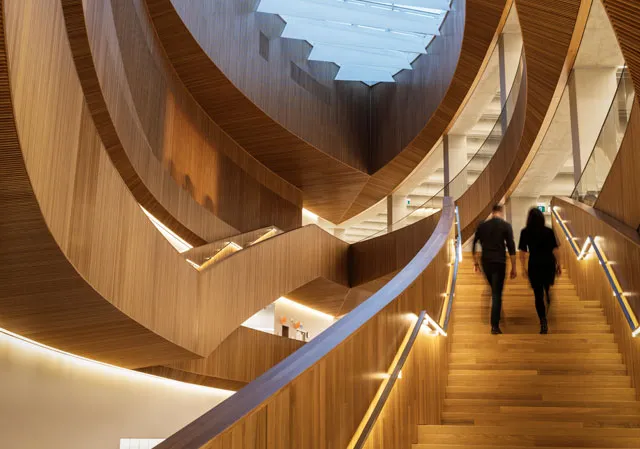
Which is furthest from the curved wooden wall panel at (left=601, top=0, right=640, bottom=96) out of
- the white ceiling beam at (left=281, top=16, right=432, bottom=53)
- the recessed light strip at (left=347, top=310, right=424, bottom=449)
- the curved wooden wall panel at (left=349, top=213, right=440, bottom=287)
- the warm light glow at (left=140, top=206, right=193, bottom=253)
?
the white ceiling beam at (left=281, top=16, right=432, bottom=53)

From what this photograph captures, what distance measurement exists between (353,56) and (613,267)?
11.8 m

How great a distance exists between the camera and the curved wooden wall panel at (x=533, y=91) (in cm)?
1015

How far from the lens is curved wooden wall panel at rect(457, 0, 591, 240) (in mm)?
10148

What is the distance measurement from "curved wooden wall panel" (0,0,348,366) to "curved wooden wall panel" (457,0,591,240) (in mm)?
5480

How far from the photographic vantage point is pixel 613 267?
7074mm

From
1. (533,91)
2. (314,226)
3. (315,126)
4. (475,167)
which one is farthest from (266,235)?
(533,91)

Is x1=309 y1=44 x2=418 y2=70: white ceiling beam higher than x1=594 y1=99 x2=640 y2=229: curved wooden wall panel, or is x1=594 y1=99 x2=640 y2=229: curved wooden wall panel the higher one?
x1=309 y1=44 x2=418 y2=70: white ceiling beam

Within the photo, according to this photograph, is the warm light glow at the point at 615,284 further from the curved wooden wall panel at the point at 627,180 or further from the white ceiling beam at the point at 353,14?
the white ceiling beam at the point at 353,14

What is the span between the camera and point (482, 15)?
1355 centimetres

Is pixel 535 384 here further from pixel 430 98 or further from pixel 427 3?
pixel 430 98

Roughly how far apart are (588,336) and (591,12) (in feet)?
17.7

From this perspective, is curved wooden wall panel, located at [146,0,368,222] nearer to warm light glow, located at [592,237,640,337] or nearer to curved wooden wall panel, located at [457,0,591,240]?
curved wooden wall panel, located at [457,0,591,240]

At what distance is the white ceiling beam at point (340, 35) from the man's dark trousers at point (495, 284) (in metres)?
9.93

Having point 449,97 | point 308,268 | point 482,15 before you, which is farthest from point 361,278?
point 482,15
